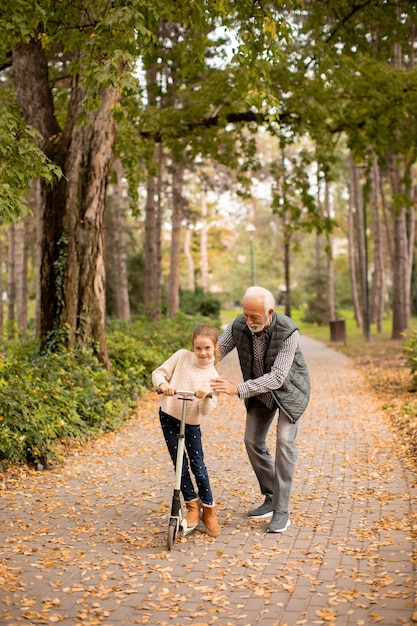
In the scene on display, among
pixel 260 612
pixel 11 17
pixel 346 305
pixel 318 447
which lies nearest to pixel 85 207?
pixel 11 17

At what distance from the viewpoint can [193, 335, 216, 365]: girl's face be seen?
5898mm

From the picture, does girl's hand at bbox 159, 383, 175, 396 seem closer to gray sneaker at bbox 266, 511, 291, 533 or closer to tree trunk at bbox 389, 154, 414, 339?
gray sneaker at bbox 266, 511, 291, 533

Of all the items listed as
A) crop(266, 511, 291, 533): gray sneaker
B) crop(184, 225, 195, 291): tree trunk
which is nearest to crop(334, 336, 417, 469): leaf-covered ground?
crop(266, 511, 291, 533): gray sneaker

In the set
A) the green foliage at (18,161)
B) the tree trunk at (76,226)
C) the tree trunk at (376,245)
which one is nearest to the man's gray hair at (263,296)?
the green foliage at (18,161)

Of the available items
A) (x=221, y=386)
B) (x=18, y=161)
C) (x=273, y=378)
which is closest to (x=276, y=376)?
(x=273, y=378)

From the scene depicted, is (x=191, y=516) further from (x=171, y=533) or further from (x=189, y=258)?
(x=189, y=258)

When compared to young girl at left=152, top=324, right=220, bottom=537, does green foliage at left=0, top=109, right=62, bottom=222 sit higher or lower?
higher

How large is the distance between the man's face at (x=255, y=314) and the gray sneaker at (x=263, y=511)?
160 centimetres

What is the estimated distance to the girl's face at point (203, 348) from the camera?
590cm

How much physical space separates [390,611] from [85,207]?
8.60 m

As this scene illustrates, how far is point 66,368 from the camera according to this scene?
36.8ft

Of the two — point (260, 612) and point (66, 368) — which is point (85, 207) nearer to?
point (66, 368)

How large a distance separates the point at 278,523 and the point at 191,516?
27.0 inches

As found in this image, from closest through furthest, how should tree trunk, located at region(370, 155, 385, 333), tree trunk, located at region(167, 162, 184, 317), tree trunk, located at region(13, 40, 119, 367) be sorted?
tree trunk, located at region(13, 40, 119, 367), tree trunk, located at region(167, 162, 184, 317), tree trunk, located at region(370, 155, 385, 333)
